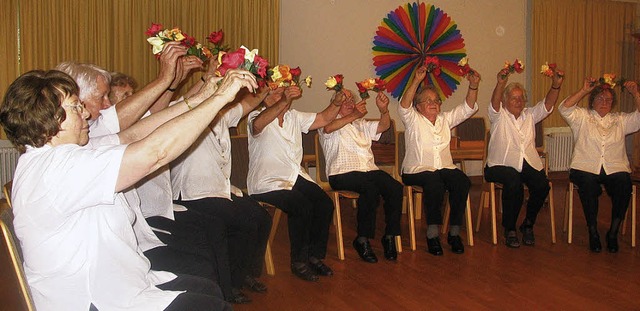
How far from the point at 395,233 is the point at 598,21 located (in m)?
6.06

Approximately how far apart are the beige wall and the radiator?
50.0 inches

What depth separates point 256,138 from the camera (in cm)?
400

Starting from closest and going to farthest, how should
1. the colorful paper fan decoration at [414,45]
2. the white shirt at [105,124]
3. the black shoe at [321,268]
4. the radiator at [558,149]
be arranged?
the white shirt at [105,124]
the black shoe at [321,268]
the colorful paper fan decoration at [414,45]
the radiator at [558,149]

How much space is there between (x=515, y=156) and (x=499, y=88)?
0.57 metres

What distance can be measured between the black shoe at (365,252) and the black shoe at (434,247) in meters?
0.48

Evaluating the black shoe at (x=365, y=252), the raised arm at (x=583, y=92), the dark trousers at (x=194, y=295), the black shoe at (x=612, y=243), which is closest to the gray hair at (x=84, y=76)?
the dark trousers at (x=194, y=295)

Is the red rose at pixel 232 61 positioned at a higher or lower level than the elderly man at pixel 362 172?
higher

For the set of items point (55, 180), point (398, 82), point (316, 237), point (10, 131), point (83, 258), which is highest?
point (398, 82)

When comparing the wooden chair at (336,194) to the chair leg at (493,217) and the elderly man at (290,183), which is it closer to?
the elderly man at (290,183)

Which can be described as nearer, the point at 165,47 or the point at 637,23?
the point at 165,47

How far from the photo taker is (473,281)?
12.1ft

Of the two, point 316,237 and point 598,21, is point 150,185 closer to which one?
point 316,237

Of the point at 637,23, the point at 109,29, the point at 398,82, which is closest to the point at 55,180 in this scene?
the point at 109,29

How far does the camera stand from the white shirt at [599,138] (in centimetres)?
474
